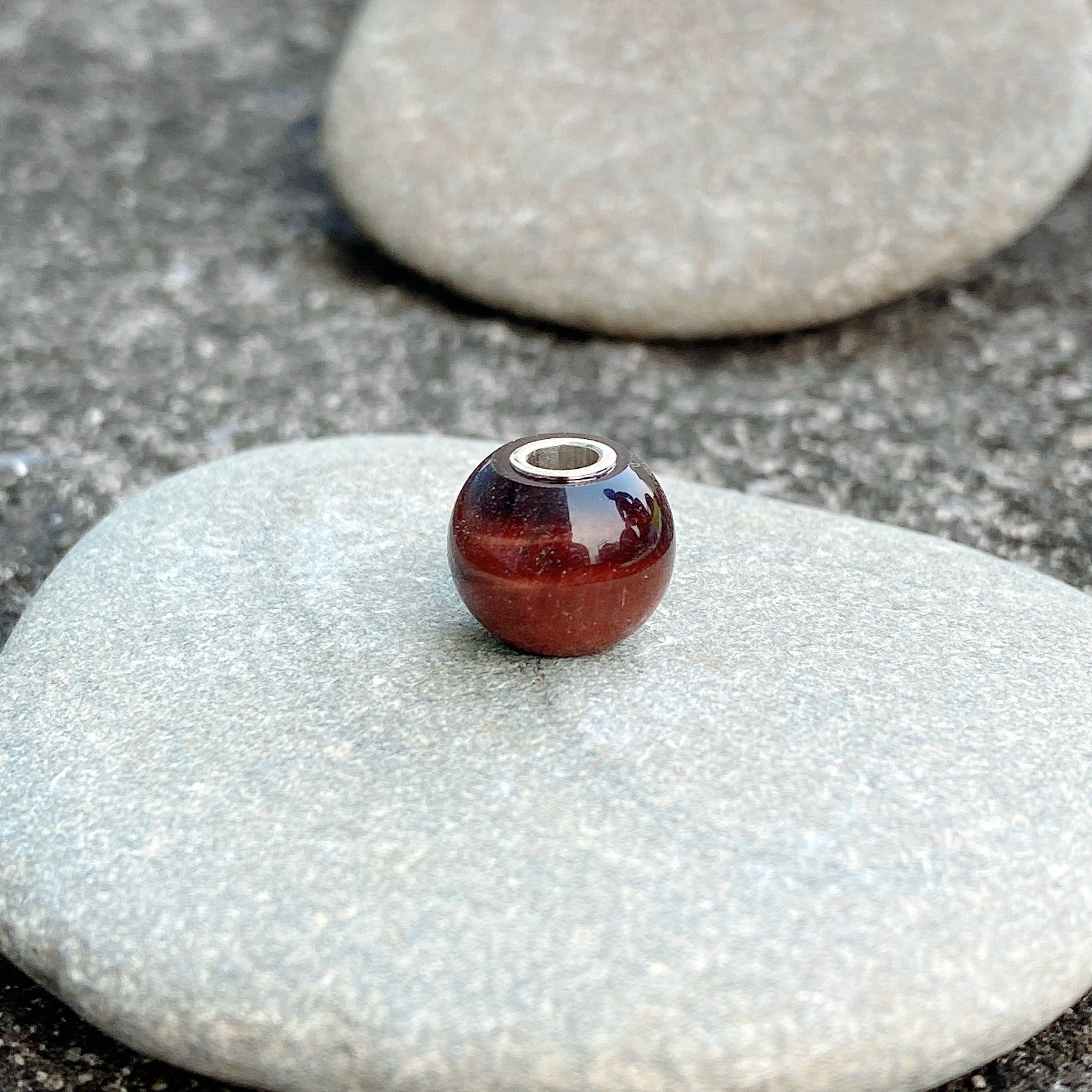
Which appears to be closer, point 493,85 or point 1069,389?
point 1069,389

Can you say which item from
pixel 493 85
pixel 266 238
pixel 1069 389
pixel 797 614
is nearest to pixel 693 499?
pixel 797 614

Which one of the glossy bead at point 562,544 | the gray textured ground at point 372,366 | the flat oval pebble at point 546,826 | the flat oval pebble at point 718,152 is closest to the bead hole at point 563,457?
the glossy bead at point 562,544

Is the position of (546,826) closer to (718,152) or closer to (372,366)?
(372,366)

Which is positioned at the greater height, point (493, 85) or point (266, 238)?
point (493, 85)

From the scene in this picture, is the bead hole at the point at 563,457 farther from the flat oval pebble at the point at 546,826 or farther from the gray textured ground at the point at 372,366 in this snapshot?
the gray textured ground at the point at 372,366

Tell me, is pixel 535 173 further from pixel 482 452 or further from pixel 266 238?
pixel 482 452

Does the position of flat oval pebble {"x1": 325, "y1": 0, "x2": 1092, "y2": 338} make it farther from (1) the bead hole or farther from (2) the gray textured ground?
(1) the bead hole
